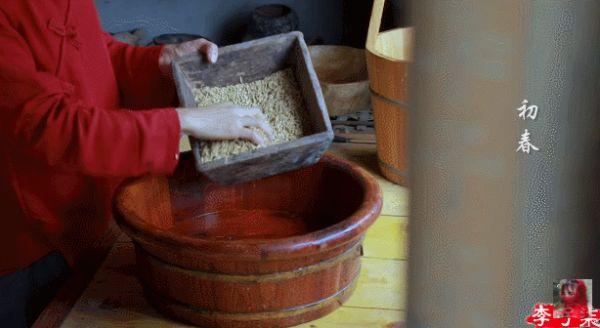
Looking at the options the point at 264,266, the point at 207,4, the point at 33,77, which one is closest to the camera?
the point at 264,266

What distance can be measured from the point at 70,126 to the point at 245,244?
0.39 meters

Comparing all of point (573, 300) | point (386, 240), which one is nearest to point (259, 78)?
point (386, 240)

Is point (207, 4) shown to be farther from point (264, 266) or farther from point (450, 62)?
point (450, 62)

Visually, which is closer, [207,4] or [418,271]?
[418,271]

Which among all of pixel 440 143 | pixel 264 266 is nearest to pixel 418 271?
pixel 440 143

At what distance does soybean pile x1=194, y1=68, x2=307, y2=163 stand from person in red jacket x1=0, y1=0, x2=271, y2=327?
27 mm

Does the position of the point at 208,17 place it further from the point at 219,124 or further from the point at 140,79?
the point at 219,124

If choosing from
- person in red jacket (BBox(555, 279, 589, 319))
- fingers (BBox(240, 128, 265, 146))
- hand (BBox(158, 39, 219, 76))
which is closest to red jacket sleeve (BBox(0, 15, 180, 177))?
fingers (BBox(240, 128, 265, 146))

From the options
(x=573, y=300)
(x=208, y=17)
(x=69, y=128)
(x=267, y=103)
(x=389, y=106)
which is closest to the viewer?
(x=573, y=300)

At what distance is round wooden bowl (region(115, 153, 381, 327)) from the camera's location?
1157mm

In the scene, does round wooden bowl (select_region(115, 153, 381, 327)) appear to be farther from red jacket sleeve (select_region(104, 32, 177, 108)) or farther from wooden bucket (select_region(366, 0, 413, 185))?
wooden bucket (select_region(366, 0, 413, 185))

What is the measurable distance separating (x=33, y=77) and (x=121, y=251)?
0.40 meters

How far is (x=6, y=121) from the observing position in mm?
1328

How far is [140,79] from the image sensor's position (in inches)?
65.6
